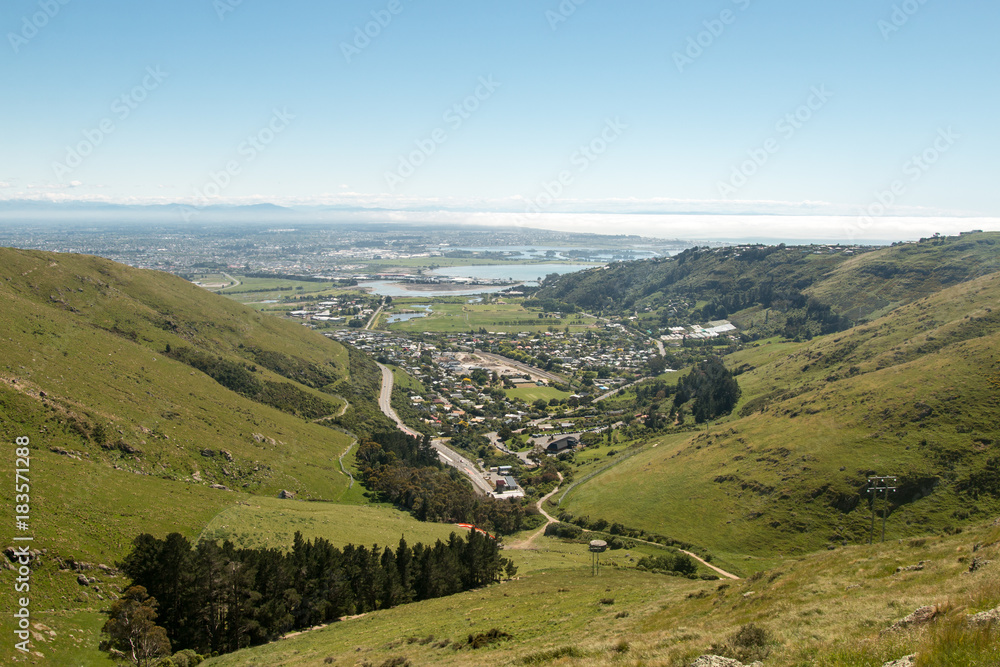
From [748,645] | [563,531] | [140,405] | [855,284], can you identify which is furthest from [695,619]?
[855,284]

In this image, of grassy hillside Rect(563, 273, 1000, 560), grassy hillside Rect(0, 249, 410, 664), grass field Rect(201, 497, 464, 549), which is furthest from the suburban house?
grass field Rect(201, 497, 464, 549)

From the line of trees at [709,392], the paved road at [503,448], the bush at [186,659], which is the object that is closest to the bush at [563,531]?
the paved road at [503,448]

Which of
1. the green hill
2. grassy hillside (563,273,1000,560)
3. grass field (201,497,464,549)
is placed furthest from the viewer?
the green hill

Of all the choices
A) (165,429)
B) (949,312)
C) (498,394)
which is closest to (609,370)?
(498,394)

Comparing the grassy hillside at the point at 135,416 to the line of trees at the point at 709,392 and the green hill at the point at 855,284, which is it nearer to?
the line of trees at the point at 709,392

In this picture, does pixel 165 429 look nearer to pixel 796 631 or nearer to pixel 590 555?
pixel 590 555

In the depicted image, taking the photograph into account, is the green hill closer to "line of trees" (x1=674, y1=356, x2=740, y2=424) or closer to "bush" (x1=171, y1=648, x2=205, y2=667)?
"line of trees" (x1=674, y1=356, x2=740, y2=424)
